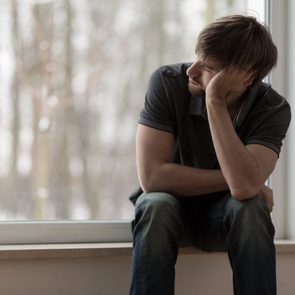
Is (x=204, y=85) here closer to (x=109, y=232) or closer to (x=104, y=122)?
(x=104, y=122)

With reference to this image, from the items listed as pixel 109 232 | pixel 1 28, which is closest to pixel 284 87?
pixel 109 232

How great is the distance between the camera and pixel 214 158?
5.49 feet

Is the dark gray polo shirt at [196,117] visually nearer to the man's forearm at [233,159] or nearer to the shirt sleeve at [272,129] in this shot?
the shirt sleeve at [272,129]

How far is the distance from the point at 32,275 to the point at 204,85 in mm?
758

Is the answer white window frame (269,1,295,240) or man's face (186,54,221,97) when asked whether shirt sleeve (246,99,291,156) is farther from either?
white window frame (269,1,295,240)

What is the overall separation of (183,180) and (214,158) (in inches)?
6.7

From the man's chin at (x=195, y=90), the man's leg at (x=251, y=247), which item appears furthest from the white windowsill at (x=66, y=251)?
the man's chin at (x=195, y=90)

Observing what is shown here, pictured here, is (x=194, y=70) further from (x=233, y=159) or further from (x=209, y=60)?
(x=233, y=159)

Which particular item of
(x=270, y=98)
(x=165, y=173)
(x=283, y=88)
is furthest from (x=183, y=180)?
(x=283, y=88)

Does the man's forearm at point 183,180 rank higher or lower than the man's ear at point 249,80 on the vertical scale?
lower

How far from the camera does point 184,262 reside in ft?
5.86

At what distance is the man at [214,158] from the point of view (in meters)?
1.34

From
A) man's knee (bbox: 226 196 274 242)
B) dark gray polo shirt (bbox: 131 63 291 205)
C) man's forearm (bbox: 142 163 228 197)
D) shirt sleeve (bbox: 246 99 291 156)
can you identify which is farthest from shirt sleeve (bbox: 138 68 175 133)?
man's knee (bbox: 226 196 274 242)

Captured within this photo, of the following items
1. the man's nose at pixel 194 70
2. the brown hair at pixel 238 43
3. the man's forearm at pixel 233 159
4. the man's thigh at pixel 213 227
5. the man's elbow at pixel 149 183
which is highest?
the brown hair at pixel 238 43
